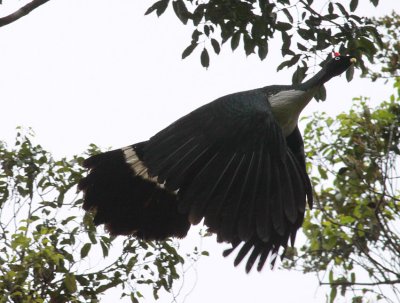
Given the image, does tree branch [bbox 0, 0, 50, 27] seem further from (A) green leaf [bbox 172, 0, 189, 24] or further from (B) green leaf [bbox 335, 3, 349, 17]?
(B) green leaf [bbox 335, 3, 349, 17]

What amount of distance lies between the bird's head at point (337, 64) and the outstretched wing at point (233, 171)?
62 centimetres

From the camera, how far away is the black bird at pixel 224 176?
427 cm

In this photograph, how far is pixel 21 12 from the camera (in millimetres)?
4172

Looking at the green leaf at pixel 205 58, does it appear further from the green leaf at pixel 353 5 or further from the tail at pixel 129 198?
the green leaf at pixel 353 5

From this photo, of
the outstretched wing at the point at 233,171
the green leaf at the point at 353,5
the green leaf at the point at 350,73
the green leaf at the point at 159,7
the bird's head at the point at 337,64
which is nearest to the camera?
the outstretched wing at the point at 233,171

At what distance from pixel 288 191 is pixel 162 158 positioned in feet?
2.31

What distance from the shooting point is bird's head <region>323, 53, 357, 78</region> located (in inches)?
197

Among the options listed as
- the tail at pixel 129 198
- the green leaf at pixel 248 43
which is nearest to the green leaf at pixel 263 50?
the green leaf at pixel 248 43

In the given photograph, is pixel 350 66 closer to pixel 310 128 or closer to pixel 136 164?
pixel 136 164

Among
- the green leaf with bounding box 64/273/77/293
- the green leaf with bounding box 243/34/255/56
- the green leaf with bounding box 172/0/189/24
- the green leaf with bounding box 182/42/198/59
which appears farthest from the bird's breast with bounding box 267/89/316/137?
the green leaf with bounding box 64/273/77/293

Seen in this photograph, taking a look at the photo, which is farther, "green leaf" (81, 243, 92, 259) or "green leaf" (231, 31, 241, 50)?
"green leaf" (81, 243, 92, 259)

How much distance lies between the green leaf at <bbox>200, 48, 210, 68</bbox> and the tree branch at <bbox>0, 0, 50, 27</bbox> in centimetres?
→ 118

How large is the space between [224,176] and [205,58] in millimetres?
1026

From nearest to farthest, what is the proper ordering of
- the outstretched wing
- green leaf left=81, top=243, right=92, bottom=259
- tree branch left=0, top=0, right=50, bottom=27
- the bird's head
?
1. tree branch left=0, top=0, right=50, bottom=27
2. the outstretched wing
3. the bird's head
4. green leaf left=81, top=243, right=92, bottom=259
